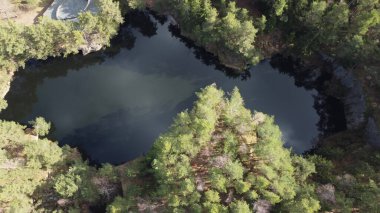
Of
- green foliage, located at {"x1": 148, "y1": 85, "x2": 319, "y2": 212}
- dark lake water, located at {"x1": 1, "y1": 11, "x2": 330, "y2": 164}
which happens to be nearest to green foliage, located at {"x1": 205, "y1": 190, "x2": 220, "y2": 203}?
green foliage, located at {"x1": 148, "y1": 85, "x2": 319, "y2": 212}

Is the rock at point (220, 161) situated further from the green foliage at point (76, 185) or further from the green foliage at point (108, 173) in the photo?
the green foliage at point (76, 185)

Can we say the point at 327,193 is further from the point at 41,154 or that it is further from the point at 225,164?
the point at 41,154

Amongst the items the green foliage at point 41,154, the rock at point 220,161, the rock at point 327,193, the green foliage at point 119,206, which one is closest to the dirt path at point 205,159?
the rock at point 220,161

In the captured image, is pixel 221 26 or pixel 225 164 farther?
pixel 221 26

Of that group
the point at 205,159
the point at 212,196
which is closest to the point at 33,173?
the point at 205,159

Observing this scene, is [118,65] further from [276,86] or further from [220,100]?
[276,86]

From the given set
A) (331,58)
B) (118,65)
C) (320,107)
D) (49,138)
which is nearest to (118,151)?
(49,138)

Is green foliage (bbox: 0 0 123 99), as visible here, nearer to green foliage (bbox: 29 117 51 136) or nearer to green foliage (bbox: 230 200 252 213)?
green foliage (bbox: 29 117 51 136)
